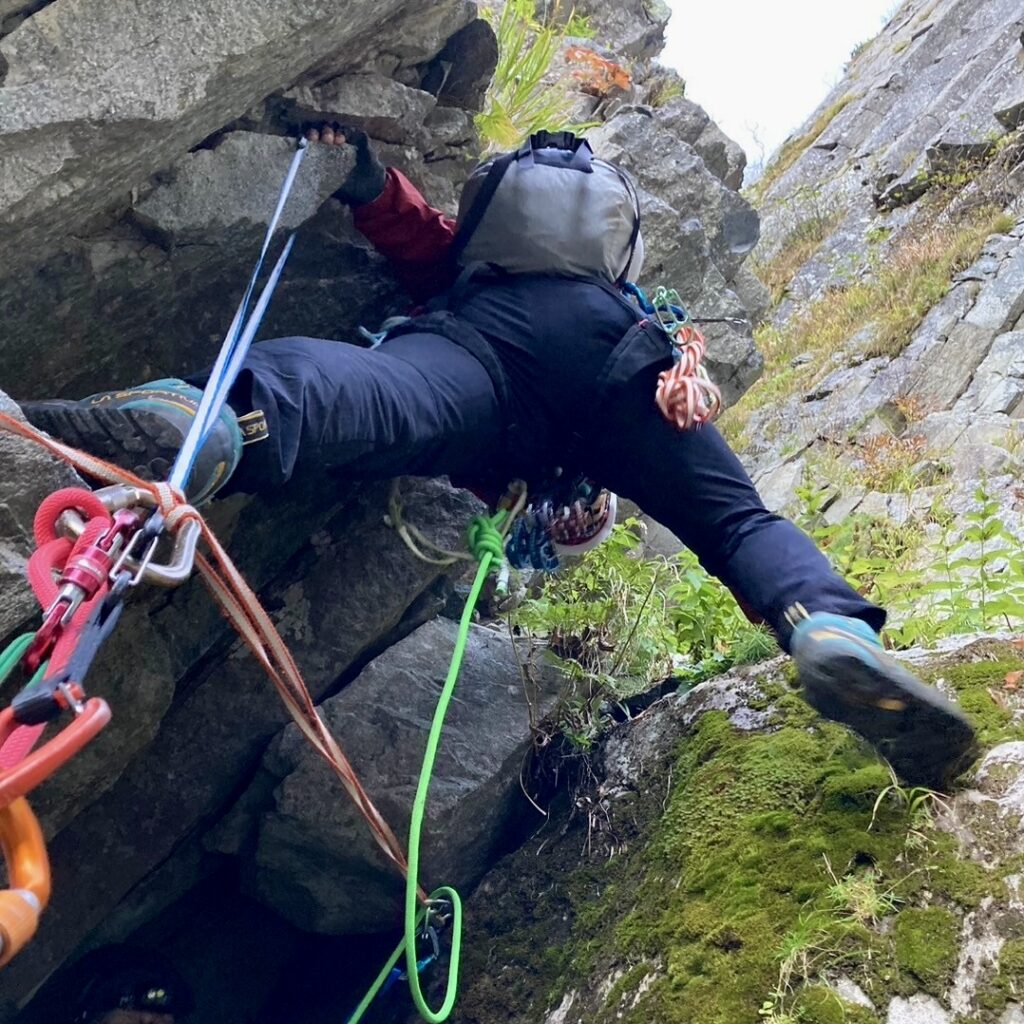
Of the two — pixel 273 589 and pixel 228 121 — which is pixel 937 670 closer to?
pixel 273 589

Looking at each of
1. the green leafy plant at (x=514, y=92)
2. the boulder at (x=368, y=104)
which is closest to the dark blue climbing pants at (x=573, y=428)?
the boulder at (x=368, y=104)

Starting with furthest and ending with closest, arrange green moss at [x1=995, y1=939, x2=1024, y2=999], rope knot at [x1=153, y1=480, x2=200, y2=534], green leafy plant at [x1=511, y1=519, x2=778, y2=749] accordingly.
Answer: green leafy plant at [x1=511, y1=519, x2=778, y2=749]
green moss at [x1=995, y1=939, x2=1024, y2=999]
rope knot at [x1=153, y1=480, x2=200, y2=534]

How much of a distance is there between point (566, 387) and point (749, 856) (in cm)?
140

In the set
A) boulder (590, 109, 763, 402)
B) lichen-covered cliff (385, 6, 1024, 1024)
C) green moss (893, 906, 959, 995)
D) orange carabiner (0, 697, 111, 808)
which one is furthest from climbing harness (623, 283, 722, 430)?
boulder (590, 109, 763, 402)

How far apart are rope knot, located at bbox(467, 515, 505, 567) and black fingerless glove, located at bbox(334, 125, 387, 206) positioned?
3.89ft

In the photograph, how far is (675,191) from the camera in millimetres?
5840

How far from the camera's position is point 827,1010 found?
7.45ft

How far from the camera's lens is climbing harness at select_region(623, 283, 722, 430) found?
310cm

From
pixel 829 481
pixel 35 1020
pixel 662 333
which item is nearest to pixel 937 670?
pixel 662 333

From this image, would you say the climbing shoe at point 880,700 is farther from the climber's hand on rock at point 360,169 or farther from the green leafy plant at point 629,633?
the climber's hand on rock at point 360,169

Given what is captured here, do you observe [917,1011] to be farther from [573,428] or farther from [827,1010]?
[573,428]

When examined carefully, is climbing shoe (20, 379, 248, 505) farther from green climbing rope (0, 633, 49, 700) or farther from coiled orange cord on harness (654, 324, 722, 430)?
coiled orange cord on harness (654, 324, 722, 430)

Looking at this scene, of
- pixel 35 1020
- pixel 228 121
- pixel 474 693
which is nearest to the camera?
pixel 228 121

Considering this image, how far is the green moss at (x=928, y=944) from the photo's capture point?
230cm
